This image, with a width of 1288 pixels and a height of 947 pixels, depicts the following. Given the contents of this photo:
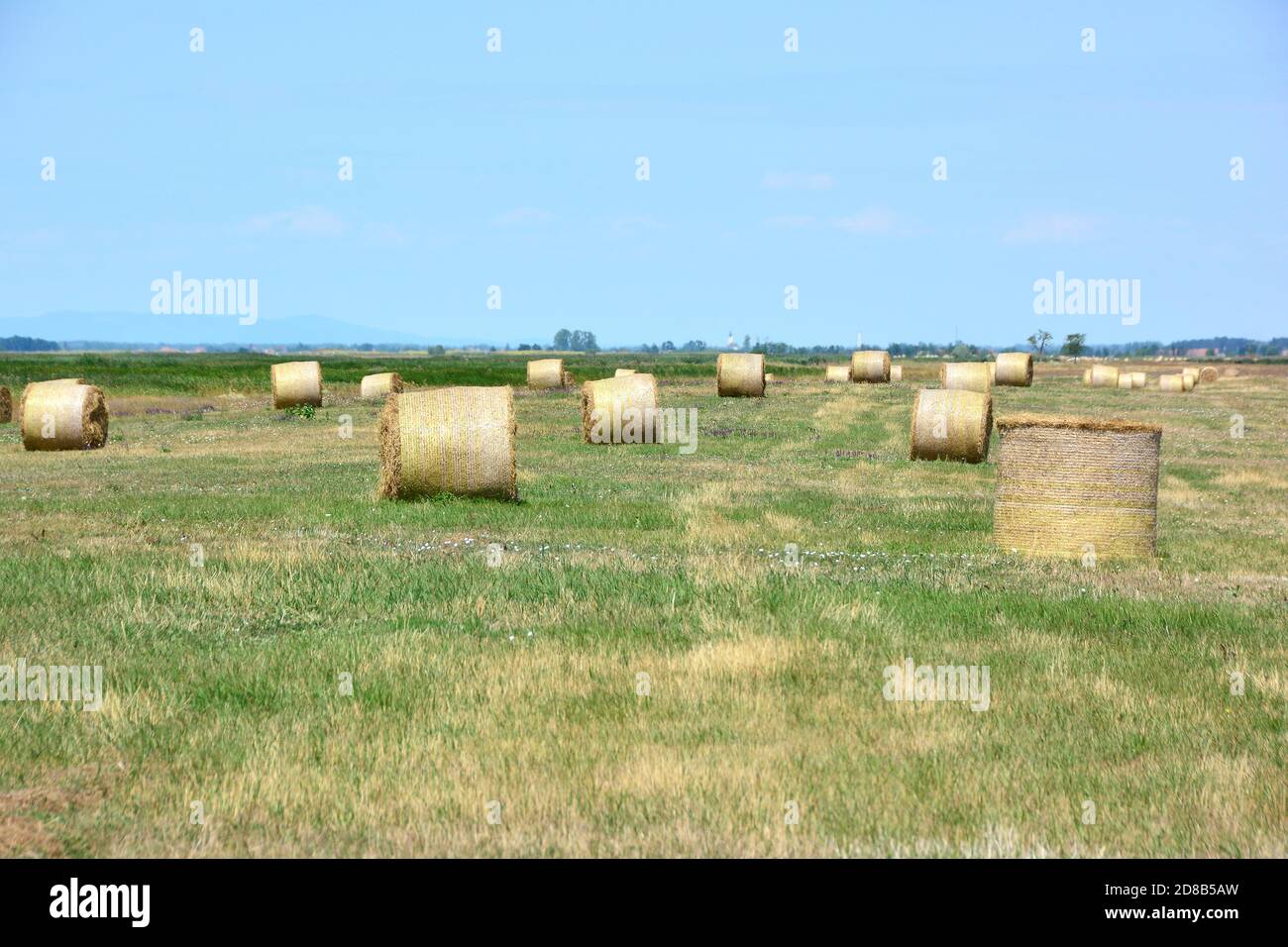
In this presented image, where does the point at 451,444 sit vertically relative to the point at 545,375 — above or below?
below

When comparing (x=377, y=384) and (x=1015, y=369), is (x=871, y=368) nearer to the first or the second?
(x=1015, y=369)

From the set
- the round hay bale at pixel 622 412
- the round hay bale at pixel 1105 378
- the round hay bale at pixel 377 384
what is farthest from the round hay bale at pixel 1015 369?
the round hay bale at pixel 622 412

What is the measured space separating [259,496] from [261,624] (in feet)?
33.1

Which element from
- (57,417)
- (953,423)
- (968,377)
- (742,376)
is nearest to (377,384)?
(742,376)

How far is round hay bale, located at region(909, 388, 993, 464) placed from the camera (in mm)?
27375

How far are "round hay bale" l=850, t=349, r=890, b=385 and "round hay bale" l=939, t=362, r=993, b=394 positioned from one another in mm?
15968

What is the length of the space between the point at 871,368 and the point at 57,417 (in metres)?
45.2

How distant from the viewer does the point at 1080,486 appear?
53.7 ft
